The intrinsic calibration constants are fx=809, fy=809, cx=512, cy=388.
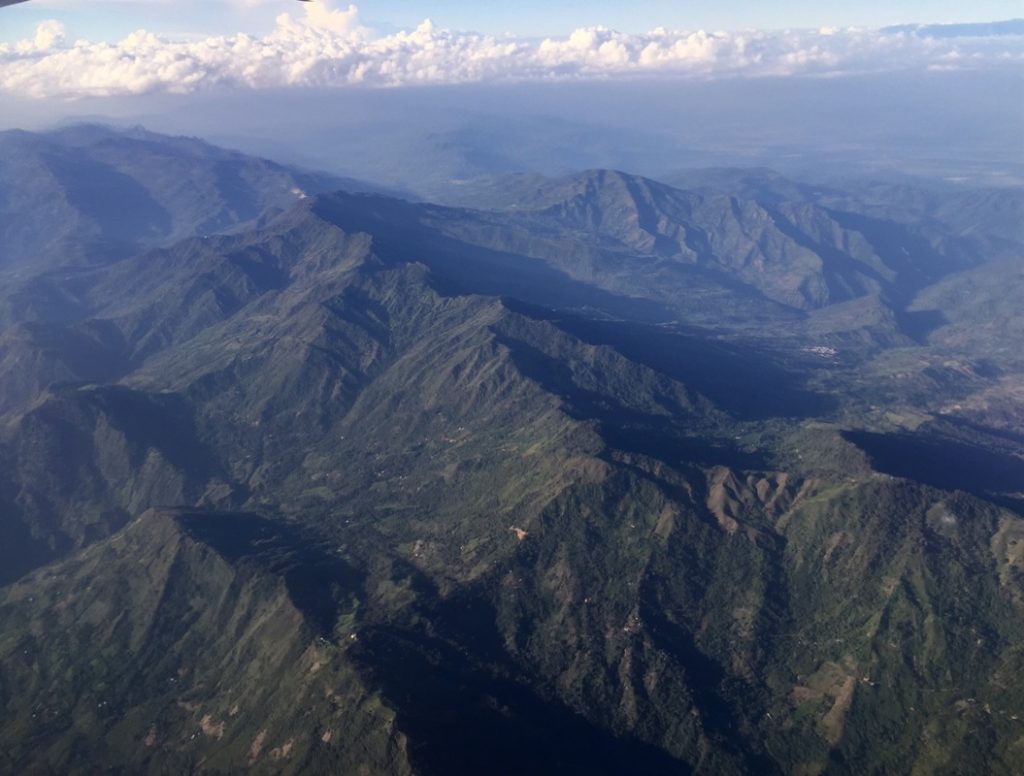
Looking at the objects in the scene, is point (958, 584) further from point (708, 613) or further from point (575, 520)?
point (575, 520)

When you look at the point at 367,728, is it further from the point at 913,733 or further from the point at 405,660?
the point at 913,733

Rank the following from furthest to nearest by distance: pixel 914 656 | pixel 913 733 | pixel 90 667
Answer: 1. pixel 90 667
2. pixel 914 656
3. pixel 913 733

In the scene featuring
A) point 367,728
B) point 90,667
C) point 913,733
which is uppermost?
point 367,728

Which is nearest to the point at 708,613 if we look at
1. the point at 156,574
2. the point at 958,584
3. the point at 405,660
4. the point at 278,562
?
the point at 958,584

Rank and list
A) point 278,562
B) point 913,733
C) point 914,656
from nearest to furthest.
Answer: point 913,733, point 914,656, point 278,562

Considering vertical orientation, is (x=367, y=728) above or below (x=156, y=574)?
above

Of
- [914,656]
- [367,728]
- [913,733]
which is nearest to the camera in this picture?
[367,728]

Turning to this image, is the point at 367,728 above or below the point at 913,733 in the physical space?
above

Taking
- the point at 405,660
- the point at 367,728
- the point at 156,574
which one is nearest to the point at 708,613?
the point at 405,660

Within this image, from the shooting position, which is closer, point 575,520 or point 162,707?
point 162,707
